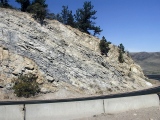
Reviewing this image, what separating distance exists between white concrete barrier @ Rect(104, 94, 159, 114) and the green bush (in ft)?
50.3

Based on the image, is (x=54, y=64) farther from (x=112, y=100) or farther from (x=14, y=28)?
(x=112, y=100)

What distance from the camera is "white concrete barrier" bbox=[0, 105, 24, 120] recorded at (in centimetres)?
1046

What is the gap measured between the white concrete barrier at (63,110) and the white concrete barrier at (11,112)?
288mm

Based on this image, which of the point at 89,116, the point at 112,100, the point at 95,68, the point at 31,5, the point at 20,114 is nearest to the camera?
the point at 20,114

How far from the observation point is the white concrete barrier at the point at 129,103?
12414 millimetres

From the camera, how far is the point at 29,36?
109ft

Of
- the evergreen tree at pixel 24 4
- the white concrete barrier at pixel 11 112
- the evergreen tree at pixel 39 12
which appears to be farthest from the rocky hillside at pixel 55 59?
the white concrete barrier at pixel 11 112

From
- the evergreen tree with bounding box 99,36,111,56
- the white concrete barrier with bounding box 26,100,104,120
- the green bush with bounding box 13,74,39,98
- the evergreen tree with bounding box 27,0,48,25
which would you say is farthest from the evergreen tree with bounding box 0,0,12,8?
the white concrete barrier with bounding box 26,100,104,120

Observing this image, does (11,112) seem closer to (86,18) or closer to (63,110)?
(63,110)

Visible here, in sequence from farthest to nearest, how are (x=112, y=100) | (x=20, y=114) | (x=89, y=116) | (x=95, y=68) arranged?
1. (x=95, y=68)
2. (x=112, y=100)
3. (x=89, y=116)
4. (x=20, y=114)

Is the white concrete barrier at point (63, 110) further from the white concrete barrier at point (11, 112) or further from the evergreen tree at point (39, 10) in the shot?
the evergreen tree at point (39, 10)

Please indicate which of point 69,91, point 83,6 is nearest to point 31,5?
point 83,6

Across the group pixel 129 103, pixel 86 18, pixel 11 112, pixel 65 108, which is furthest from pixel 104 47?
pixel 11 112

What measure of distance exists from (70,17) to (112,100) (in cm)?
3718
